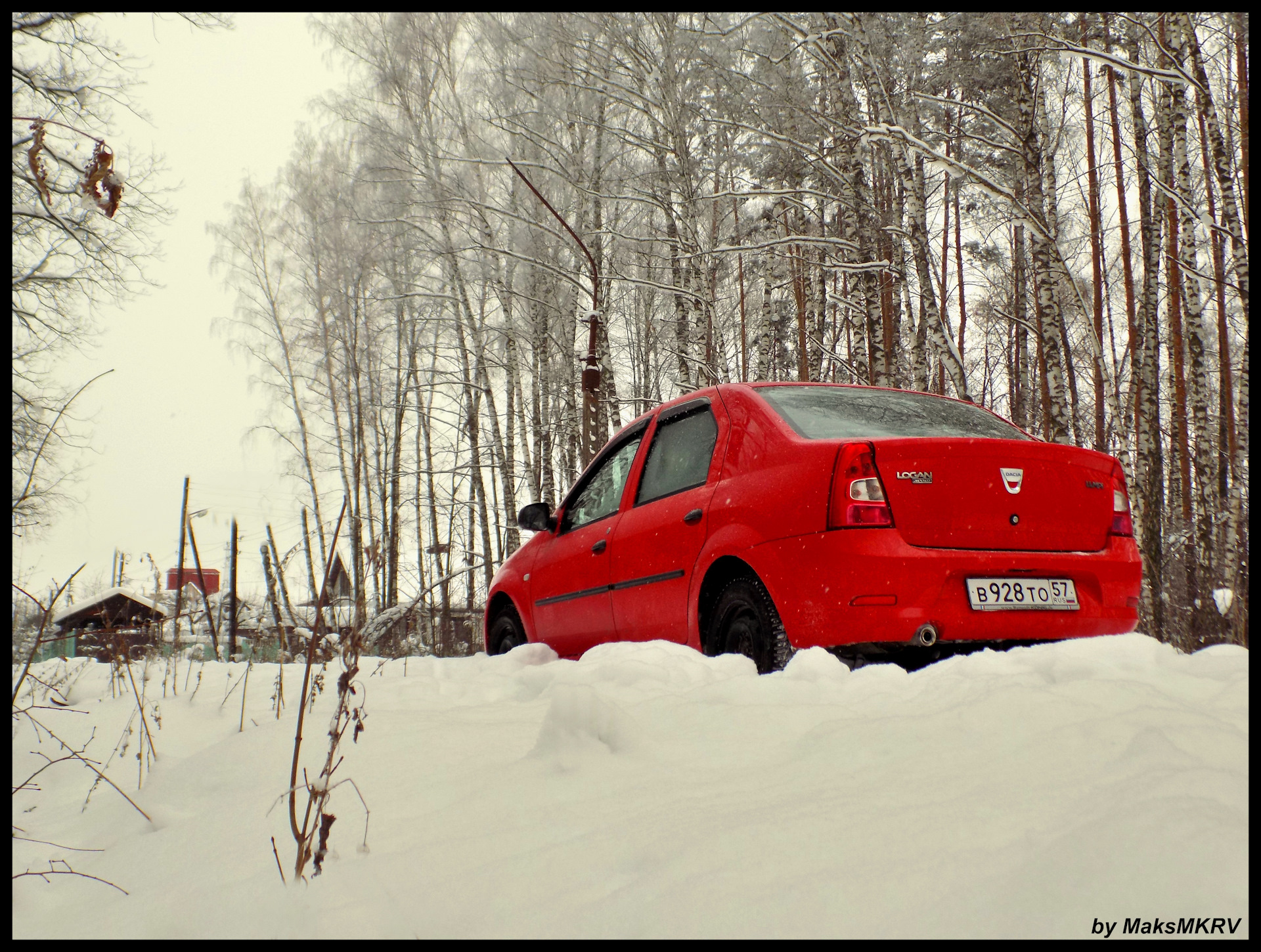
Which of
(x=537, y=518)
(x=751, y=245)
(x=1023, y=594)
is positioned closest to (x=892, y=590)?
(x=1023, y=594)

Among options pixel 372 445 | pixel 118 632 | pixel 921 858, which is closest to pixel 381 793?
pixel 921 858

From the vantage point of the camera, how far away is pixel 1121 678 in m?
2.18

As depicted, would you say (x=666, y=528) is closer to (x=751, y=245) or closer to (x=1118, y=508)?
(x=1118, y=508)

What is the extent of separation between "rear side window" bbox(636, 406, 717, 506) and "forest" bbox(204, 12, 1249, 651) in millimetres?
1228

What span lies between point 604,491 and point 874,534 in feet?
6.90

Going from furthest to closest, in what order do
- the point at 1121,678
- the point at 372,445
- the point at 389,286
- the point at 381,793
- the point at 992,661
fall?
1. the point at 372,445
2. the point at 389,286
3. the point at 992,661
4. the point at 1121,678
5. the point at 381,793

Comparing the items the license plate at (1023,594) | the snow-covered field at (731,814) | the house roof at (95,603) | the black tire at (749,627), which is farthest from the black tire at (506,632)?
the house roof at (95,603)

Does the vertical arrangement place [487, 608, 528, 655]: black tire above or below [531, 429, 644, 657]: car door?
below

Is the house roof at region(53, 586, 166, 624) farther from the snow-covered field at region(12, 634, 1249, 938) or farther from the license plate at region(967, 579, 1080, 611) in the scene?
the license plate at region(967, 579, 1080, 611)

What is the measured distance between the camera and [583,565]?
178 inches

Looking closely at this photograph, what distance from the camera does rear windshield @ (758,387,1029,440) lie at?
328 centimetres

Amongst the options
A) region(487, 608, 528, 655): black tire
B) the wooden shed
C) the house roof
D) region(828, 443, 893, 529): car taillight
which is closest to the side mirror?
region(487, 608, 528, 655): black tire

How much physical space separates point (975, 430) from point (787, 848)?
249 centimetres

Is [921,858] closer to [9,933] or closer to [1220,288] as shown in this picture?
[9,933]
